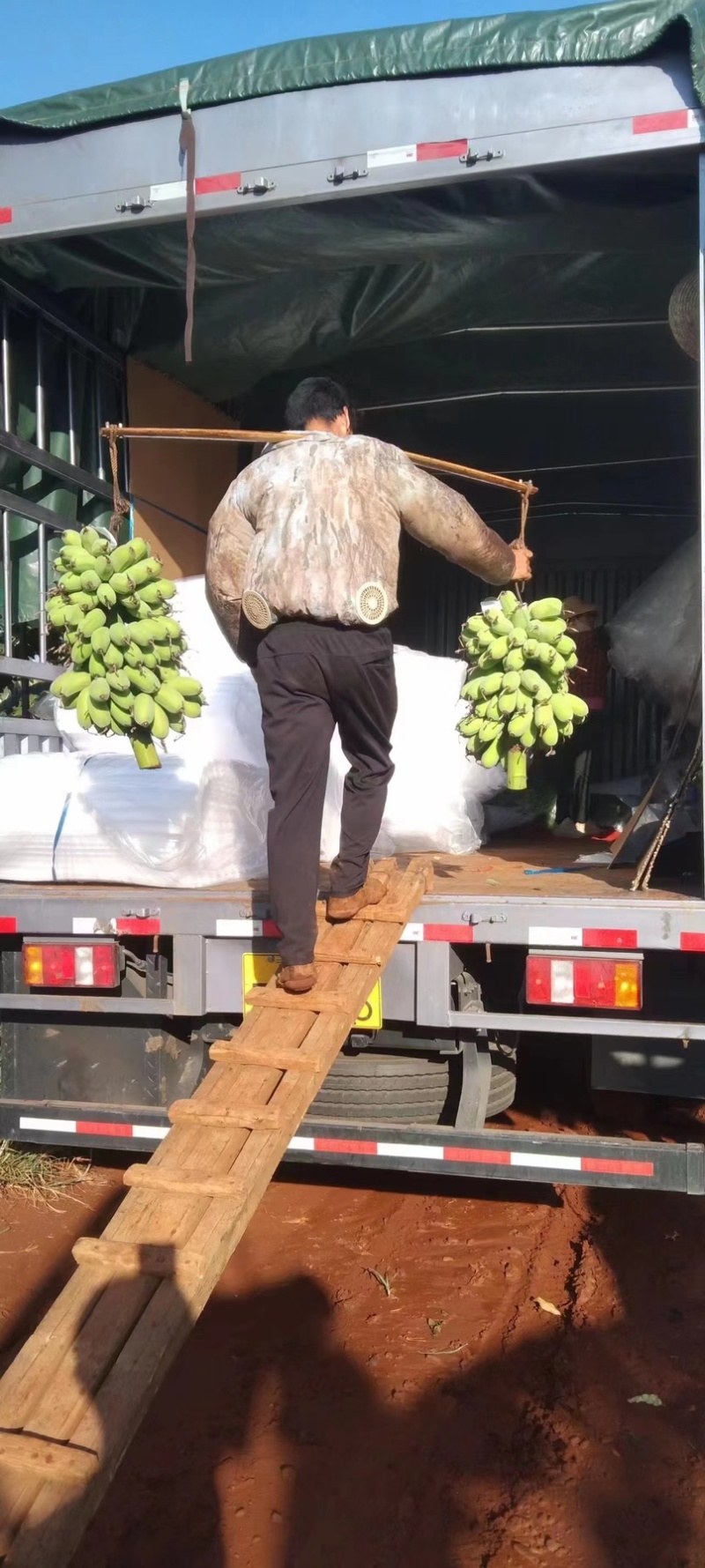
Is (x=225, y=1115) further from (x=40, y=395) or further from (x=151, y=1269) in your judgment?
(x=40, y=395)

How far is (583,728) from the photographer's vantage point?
6383mm

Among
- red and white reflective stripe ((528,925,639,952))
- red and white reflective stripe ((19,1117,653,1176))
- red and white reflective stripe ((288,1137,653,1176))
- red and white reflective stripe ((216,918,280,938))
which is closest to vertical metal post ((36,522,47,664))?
red and white reflective stripe ((216,918,280,938))

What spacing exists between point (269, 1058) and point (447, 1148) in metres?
0.87

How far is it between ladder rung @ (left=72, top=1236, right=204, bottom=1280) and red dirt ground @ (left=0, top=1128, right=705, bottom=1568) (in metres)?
0.78

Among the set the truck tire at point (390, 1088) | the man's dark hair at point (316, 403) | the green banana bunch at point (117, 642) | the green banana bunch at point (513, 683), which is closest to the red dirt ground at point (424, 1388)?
the truck tire at point (390, 1088)

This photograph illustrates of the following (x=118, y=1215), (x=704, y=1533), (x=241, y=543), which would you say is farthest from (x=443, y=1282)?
(x=241, y=543)

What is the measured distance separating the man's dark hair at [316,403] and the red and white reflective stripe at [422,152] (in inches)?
29.8

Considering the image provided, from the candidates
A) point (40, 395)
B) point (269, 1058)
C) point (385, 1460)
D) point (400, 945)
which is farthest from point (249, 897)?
point (40, 395)

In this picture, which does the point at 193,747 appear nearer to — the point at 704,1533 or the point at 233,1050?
the point at 233,1050

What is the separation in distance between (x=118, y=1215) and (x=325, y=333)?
445 cm

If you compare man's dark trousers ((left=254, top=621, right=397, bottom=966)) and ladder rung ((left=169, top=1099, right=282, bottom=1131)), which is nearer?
ladder rung ((left=169, top=1099, right=282, bottom=1131))

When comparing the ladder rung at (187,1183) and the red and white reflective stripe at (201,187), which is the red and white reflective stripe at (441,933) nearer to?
the ladder rung at (187,1183)

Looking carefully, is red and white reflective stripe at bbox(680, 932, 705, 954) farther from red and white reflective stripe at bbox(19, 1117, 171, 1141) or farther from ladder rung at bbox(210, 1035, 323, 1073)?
red and white reflective stripe at bbox(19, 1117, 171, 1141)

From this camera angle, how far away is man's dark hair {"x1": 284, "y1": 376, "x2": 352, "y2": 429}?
128 inches
